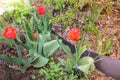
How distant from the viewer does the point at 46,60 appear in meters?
3.30

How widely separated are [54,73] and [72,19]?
1022 millimetres

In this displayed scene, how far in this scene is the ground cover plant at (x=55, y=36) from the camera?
319 cm

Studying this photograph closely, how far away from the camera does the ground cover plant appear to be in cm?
319

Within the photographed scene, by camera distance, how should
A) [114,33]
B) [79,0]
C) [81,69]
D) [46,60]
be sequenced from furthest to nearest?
[79,0], [114,33], [46,60], [81,69]

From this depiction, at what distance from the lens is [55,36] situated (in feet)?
12.2

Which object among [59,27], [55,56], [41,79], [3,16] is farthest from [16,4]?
[41,79]

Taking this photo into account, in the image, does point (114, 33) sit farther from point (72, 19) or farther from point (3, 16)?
point (3, 16)

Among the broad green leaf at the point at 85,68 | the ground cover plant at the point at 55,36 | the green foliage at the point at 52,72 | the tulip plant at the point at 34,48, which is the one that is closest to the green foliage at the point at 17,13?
the ground cover plant at the point at 55,36

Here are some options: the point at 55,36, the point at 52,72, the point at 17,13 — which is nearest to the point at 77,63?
the point at 52,72

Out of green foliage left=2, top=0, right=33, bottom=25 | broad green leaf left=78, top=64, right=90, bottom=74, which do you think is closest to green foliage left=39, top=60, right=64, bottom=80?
broad green leaf left=78, top=64, right=90, bottom=74

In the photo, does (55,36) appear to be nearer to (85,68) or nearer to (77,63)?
(77,63)

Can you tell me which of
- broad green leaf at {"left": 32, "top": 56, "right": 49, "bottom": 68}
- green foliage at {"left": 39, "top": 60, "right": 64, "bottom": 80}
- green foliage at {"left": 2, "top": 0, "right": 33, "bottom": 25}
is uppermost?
green foliage at {"left": 2, "top": 0, "right": 33, "bottom": 25}

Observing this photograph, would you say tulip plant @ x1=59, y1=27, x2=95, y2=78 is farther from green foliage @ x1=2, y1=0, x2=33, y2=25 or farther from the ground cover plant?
green foliage @ x1=2, y1=0, x2=33, y2=25

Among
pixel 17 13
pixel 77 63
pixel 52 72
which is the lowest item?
pixel 52 72
